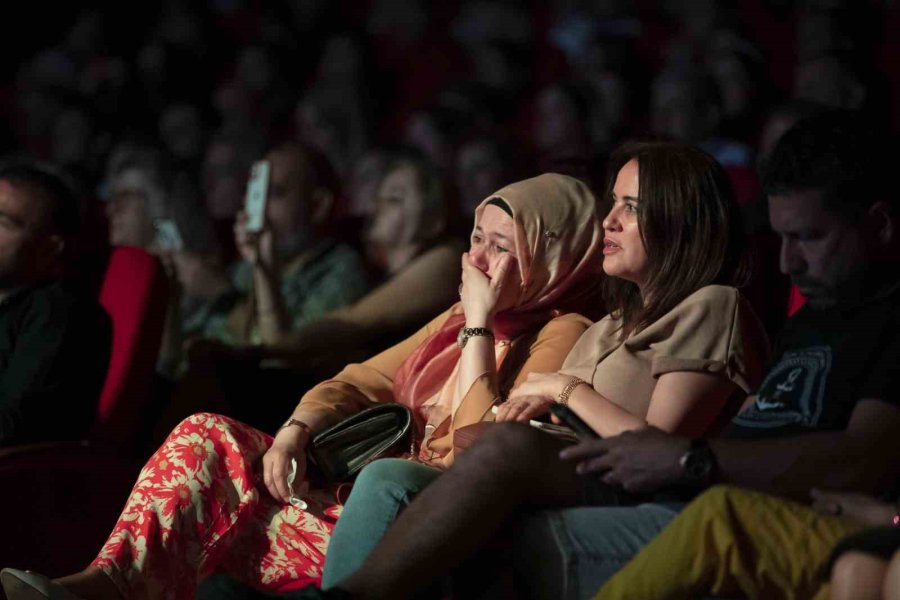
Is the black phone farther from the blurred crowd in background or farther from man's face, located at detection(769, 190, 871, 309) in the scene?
the blurred crowd in background

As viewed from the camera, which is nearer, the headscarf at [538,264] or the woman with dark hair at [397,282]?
the headscarf at [538,264]

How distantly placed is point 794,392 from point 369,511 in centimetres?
59

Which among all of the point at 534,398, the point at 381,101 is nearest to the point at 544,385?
the point at 534,398

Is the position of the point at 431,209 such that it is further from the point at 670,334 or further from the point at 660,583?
the point at 660,583

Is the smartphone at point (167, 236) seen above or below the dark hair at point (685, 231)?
below

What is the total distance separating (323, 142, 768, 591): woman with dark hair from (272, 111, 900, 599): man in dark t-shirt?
136mm

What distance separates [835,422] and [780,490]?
0.11 m

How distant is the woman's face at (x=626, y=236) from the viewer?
7.67 feet

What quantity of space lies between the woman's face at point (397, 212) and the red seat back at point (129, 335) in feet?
2.41

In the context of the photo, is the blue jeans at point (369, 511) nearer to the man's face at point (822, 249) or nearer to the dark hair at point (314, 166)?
the man's face at point (822, 249)

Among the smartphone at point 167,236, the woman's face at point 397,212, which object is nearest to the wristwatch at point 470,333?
the woman's face at point 397,212

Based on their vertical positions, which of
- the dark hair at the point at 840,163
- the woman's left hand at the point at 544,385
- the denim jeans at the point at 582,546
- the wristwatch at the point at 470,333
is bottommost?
the denim jeans at the point at 582,546

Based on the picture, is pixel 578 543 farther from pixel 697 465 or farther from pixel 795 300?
pixel 795 300

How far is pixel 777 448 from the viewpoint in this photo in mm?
1949
